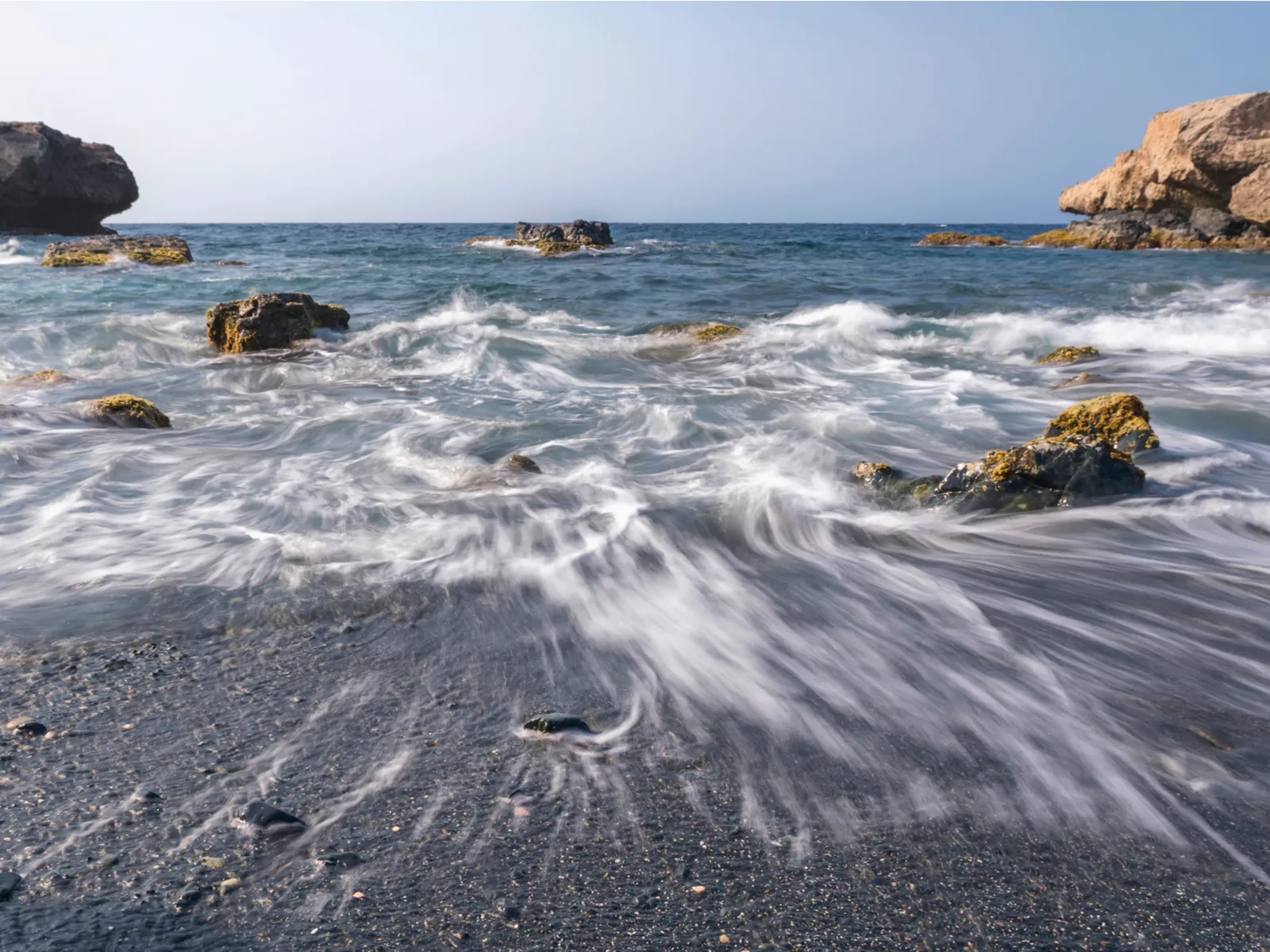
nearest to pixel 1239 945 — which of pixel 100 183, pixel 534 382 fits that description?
pixel 534 382

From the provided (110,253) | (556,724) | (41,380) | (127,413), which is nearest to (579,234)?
(110,253)

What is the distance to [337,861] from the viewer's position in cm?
208

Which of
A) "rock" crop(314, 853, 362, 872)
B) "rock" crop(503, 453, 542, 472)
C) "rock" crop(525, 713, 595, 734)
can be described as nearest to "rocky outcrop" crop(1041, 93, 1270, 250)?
"rock" crop(503, 453, 542, 472)

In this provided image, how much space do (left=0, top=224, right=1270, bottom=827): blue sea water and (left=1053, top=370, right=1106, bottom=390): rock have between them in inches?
7.7

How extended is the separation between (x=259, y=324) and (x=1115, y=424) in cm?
962

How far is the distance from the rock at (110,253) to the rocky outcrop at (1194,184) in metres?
34.9

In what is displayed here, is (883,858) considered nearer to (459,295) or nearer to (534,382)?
(534,382)

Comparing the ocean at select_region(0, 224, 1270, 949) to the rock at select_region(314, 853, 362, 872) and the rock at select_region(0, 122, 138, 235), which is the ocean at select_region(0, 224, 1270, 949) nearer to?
the rock at select_region(314, 853, 362, 872)

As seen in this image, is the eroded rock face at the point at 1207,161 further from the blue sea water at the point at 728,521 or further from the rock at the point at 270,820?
the rock at the point at 270,820

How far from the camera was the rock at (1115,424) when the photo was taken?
617cm

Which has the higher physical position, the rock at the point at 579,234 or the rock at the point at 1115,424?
the rock at the point at 579,234

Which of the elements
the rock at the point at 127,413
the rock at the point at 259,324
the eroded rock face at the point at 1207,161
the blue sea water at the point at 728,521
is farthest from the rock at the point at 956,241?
the rock at the point at 127,413

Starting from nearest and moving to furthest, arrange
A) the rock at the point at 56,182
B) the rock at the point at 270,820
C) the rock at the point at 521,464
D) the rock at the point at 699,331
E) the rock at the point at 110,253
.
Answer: the rock at the point at 270,820 → the rock at the point at 521,464 → the rock at the point at 699,331 → the rock at the point at 110,253 → the rock at the point at 56,182

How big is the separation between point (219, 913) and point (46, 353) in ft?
37.8
